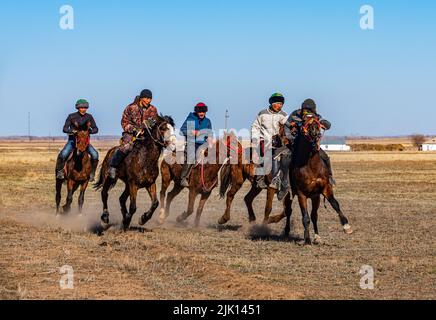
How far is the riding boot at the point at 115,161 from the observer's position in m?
15.4

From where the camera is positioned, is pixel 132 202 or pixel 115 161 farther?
pixel 115 161

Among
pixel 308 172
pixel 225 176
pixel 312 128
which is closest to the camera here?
pixel 312 128

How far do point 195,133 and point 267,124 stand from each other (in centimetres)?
186

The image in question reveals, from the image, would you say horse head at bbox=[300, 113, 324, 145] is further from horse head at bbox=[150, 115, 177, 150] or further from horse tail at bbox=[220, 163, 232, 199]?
horse tail at bbox=[220, 163, 232, 199]

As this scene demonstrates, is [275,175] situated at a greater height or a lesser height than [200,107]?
lesser

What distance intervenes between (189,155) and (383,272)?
22.4ft

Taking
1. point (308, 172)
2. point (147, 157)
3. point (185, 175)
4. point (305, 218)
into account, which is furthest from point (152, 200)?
point (308, 172)

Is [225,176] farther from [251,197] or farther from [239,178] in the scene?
[251,197]

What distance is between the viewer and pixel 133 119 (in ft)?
50.1

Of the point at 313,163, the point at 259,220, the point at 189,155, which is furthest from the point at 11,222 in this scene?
the point at 313,163

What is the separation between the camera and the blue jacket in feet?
55.0

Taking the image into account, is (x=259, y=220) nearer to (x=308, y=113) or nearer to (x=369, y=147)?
(x=308, y=113)
